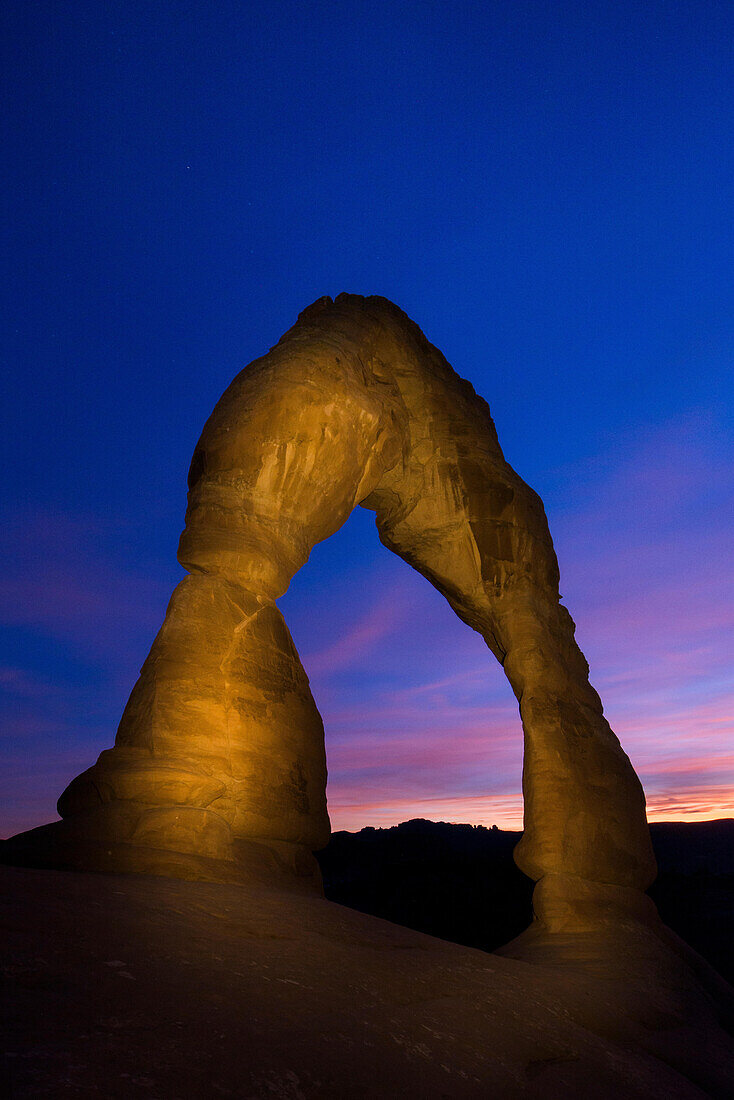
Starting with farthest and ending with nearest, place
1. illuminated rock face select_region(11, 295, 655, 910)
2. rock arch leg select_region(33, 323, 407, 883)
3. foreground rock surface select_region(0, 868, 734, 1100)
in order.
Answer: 1. illuminated rock face select_region(11, 295, 655, 910)
2. rock arch leg select_region(33, 323, 407, 883)
3. foreground rock surface select_region(0, 868, 734, 1100)

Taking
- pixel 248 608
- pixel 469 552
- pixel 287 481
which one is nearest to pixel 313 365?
pixel 287 481

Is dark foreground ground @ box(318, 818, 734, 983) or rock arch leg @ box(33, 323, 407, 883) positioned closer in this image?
rock arch leg @ box(33, 323, 407, 883)

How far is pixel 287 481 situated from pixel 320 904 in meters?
3.36

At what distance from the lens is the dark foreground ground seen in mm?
14355

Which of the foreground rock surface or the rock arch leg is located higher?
the rock arch leg

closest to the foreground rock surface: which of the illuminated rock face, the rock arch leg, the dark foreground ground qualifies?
the rock arch leg

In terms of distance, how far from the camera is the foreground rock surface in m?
1.64

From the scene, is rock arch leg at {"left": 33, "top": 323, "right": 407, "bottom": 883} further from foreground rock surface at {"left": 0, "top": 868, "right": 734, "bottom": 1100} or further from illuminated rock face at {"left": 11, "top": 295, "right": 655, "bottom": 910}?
foreground rock surface at {"left": 0, "top": 868, "right": 734, "bottom": 1100}

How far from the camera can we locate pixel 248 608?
544 cm

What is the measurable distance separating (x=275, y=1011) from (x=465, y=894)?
1732 centimetres

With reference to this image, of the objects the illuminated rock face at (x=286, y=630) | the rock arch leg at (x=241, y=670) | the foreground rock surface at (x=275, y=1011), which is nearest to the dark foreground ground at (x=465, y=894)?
the illuminated rock face at (x=286, y=630)

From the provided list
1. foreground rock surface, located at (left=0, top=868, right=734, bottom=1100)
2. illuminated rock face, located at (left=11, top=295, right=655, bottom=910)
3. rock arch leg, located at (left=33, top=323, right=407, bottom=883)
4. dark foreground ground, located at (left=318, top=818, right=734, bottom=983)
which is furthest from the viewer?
dark foreground ground, located at (left=318, top=818, right=734, bottom=983)

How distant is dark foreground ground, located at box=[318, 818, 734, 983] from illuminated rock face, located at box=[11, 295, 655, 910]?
652 centimetres

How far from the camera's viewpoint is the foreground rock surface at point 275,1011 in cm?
164
